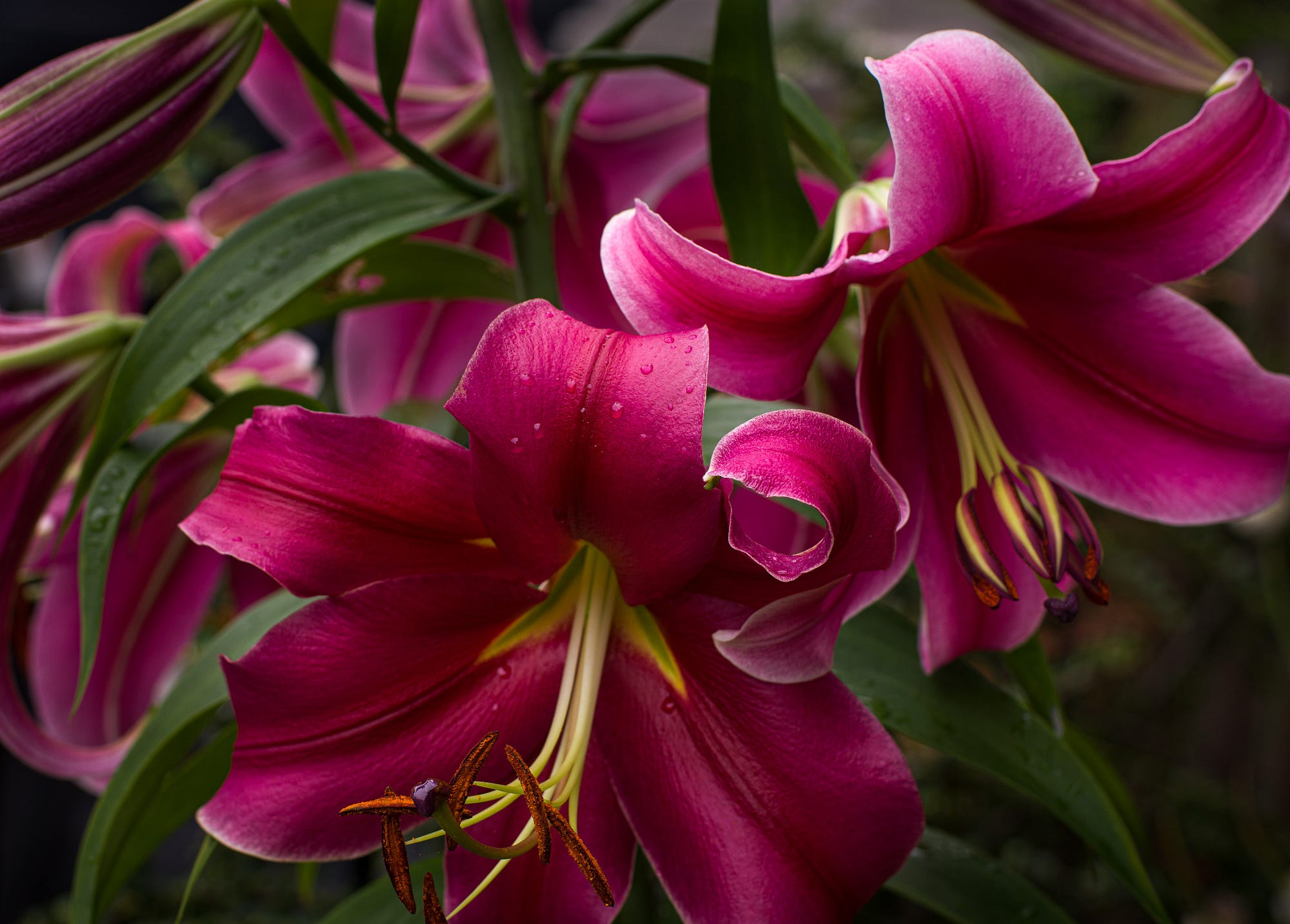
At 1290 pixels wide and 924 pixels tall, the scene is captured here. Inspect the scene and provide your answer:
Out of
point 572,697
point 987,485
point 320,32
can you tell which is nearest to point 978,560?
point 987,485

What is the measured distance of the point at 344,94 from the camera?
43 cm

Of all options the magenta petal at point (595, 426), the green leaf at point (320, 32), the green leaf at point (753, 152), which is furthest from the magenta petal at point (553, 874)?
the green leaf at point (320, 32)

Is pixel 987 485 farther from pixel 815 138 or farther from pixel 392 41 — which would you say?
pixel 392 41

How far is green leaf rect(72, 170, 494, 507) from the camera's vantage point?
40 centimetres

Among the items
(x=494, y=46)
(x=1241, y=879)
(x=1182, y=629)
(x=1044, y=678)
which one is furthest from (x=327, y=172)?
(x=1182, y=629)

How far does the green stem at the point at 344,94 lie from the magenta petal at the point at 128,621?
0.22 meters

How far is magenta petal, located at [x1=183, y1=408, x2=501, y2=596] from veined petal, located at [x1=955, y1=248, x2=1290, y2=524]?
22cm

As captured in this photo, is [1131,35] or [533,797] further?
[1131,35]

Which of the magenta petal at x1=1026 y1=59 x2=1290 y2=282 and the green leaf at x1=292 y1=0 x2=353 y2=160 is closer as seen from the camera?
the magenta petal at x1=1026 y1=59 x2=1290 y2=282

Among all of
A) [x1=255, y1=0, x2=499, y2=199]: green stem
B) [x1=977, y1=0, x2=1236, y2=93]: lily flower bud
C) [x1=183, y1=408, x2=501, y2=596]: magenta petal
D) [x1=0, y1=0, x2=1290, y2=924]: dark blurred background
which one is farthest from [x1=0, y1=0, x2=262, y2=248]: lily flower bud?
[x1=0, y1=0, x2=1290, y2=924]: dark blurred background

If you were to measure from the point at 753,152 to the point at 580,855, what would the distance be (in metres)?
0.27

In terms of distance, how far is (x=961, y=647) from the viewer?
404 millimetres

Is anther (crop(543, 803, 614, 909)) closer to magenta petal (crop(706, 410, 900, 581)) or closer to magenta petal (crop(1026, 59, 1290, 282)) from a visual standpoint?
magenta petal (crop(706, 410, 900, 581))

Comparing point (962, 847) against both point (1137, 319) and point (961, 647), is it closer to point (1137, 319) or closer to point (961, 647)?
point (961, 647)
